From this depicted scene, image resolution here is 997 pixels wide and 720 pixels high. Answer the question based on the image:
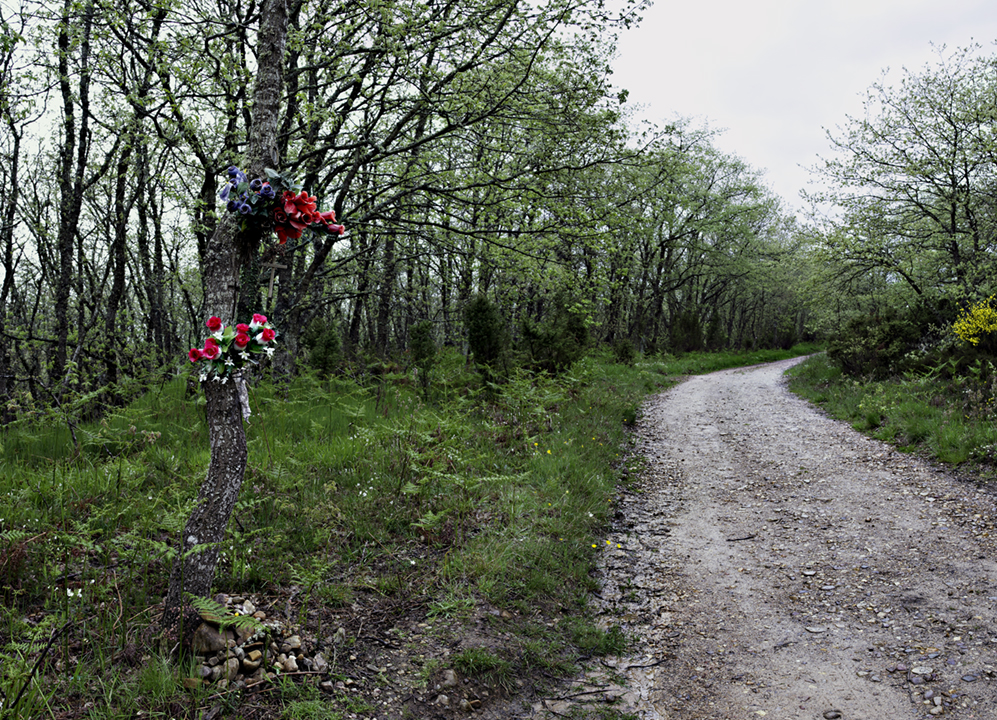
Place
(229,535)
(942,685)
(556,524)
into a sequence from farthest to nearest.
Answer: (556,524)
(229,535)
(942,685)

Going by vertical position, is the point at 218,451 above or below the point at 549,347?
below

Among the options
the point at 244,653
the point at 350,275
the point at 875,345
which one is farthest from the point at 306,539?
the point at 875,345

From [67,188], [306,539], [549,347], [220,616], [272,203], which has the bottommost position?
[306,539]

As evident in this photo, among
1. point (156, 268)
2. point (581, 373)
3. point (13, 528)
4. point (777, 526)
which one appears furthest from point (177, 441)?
point (156, 268)

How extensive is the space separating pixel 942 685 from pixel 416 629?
3362 millimetres

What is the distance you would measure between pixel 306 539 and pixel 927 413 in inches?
395

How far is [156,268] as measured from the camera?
16.6 m

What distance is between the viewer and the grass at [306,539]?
9.29 ft

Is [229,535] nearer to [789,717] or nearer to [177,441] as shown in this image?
[177,441]

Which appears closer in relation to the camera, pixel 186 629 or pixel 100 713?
pixel 100 713

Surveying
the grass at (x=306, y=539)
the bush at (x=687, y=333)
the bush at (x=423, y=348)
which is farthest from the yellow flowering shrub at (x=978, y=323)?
the bush at (x=687, y=333)

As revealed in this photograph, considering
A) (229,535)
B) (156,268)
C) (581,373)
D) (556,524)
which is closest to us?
(229,535)

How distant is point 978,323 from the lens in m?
9.37

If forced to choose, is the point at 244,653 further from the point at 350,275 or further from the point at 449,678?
the point at 350,275
